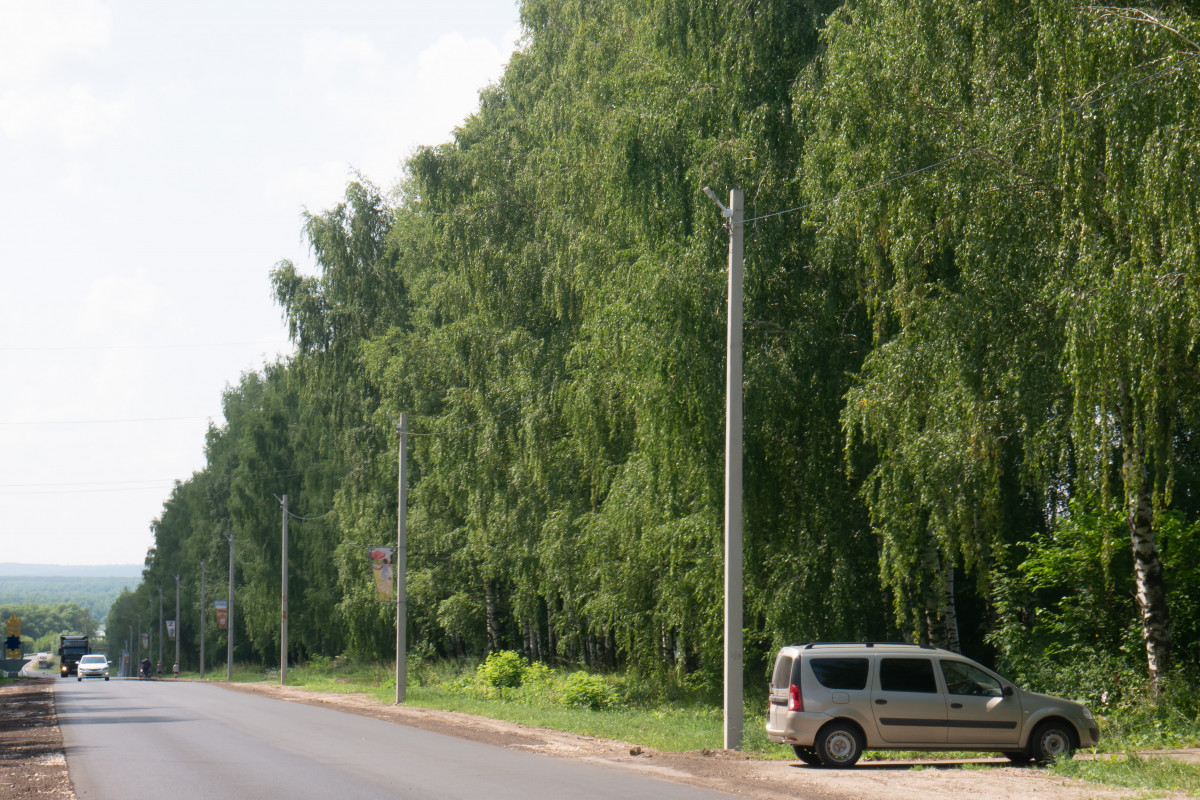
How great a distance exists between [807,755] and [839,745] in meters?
0.52

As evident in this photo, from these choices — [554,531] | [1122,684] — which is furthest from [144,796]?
[554,531]

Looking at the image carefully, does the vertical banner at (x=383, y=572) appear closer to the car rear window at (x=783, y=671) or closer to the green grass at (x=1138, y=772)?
the car rear window at (x=783, y=671)

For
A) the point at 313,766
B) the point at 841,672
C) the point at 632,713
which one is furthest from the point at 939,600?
the point at 313,766

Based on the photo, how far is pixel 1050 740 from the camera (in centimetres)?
1535

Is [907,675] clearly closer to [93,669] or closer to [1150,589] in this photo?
[1150,589]

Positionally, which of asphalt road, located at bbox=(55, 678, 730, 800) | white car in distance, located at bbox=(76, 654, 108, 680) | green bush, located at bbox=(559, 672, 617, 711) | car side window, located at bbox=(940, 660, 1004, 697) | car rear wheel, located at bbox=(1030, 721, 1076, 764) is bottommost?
white car in distance, located at bbox=(76, 654, 108, 680)

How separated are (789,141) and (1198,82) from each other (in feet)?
32.3

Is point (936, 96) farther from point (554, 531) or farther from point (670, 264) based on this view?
point (554, 531)

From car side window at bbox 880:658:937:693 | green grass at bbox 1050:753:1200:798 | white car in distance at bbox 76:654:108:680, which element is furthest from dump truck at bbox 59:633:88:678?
green grass at bbox 1050:753:1200:798

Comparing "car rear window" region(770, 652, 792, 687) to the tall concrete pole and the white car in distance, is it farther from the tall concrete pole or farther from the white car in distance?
the white car in distance

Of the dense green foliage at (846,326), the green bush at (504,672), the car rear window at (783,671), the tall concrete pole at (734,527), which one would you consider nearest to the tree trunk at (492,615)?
the dense green foliage at (846,326)

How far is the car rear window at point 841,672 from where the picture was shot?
15508 millimetres

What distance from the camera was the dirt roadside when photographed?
1253 centimetres

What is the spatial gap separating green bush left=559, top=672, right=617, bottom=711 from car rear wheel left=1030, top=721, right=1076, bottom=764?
41.4ft
